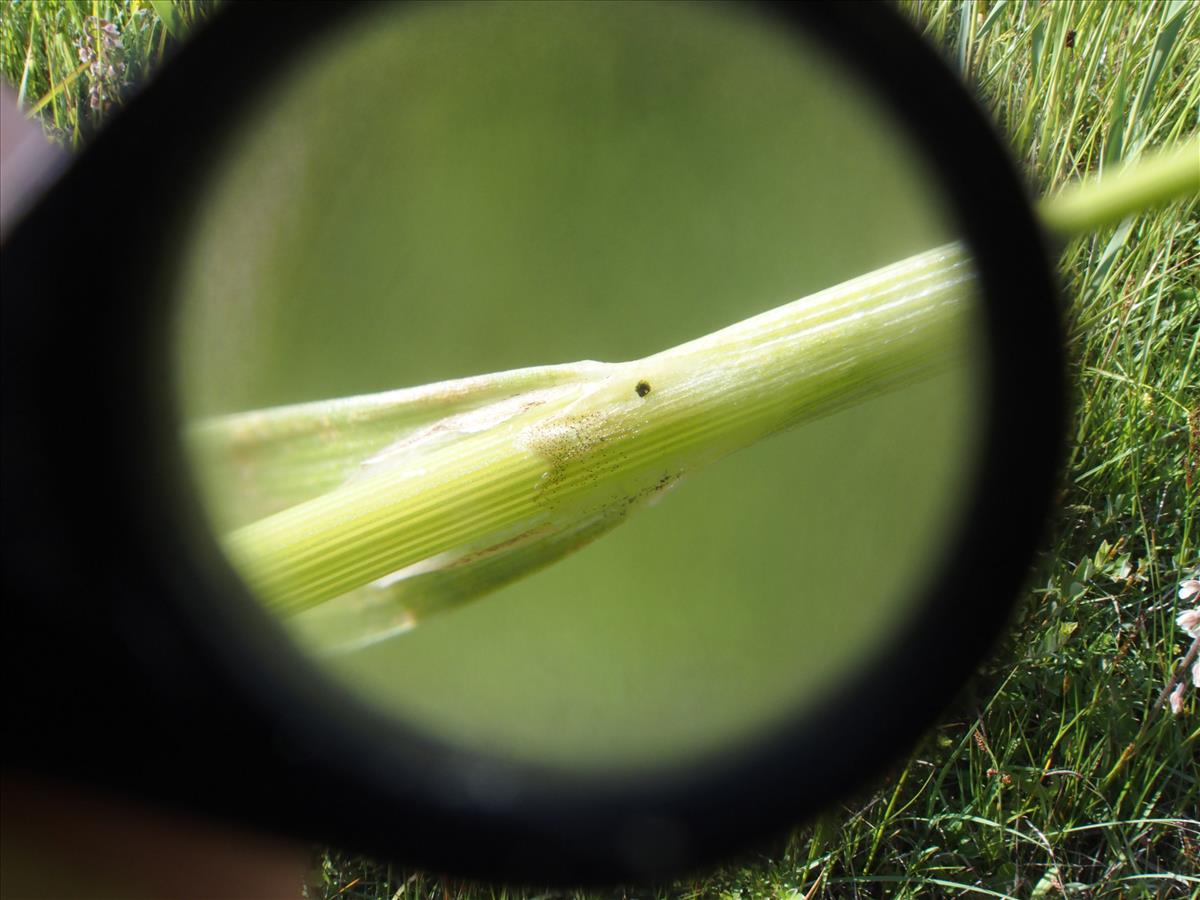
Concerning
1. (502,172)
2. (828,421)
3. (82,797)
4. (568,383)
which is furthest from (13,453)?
(828,421)

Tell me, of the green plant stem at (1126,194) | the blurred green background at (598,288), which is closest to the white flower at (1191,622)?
the blurred green background at (598,288)

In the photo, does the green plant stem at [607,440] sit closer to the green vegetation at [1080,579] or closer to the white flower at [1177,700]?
the green vegetation at [1080,579]


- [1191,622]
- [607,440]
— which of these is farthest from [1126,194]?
[1191,622]

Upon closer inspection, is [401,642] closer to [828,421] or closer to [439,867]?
[439,867]

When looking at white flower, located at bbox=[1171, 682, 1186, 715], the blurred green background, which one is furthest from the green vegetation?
the blurred green background

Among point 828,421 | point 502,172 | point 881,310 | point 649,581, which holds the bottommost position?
point 649,581
